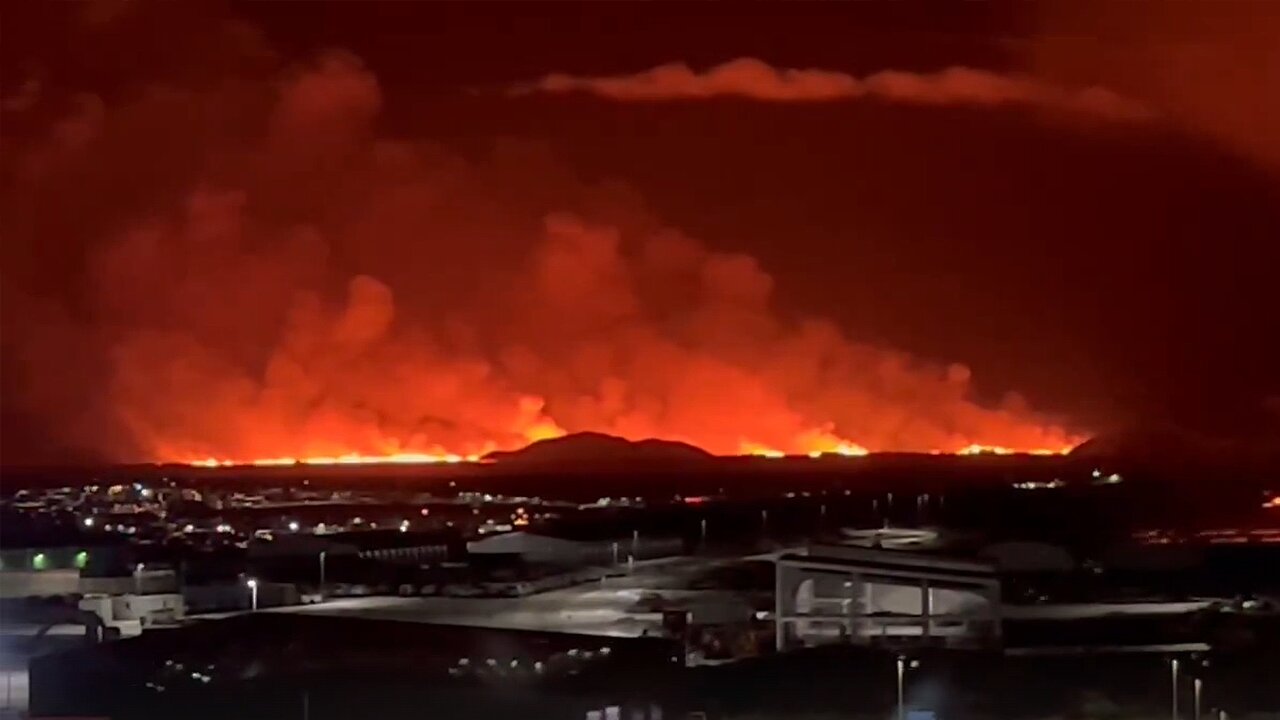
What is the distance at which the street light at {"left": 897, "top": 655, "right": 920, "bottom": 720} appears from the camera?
27.7ft

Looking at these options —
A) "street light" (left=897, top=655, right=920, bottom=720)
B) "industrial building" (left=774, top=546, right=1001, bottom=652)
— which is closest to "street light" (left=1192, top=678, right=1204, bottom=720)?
"industrial building" (left=774, top=546, right=1001, bottom=652)

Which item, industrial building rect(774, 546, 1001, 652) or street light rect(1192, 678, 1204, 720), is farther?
industrial building rect(774, 546, 1001, 652)

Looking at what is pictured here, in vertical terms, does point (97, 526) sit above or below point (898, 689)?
above

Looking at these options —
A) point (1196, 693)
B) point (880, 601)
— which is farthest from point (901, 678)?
point (1196, 693)

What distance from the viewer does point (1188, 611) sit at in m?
9.55

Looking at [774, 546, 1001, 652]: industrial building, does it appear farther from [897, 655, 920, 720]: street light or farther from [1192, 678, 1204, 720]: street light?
[1192, 678, 1204, 720]: street light

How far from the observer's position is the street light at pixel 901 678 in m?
8.45

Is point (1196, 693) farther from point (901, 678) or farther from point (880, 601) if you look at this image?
point (880, 601)

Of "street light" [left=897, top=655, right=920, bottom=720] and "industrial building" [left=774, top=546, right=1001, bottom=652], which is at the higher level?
"industrial building" [left=774, top=546, right=1001, bottom=652]

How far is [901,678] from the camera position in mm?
8641

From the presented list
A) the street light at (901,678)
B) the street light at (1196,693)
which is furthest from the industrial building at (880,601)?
the street light at (1196,693)

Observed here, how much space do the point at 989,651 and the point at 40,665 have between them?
3920 millimetres

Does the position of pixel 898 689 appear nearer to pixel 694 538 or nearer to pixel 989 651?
pixel 989 651

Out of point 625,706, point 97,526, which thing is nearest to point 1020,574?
point 625,706
